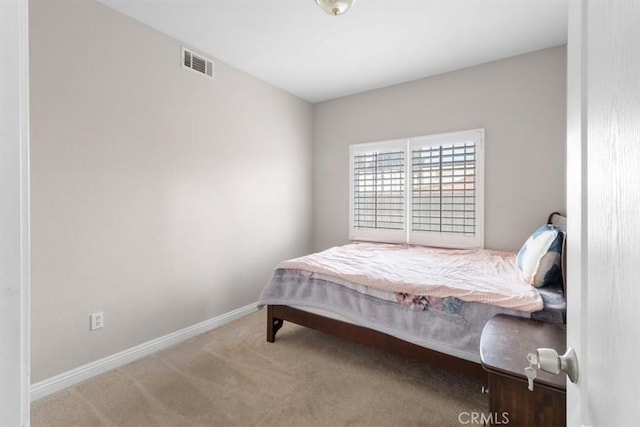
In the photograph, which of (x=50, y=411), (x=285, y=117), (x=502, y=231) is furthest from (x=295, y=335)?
(x=285, y=117)

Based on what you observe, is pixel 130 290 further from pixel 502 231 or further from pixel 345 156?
pixel 502 231

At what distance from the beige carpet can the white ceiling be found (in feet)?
8.73

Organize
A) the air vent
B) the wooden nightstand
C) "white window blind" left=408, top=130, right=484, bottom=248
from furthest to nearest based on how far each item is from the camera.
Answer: "white window blind" left=408, top=130, right=484, bottom=248, the air vent, the wooden nightstand

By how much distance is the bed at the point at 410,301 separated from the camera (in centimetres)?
172

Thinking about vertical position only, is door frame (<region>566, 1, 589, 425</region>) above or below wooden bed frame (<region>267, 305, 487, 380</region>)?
above

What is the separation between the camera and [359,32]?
8.15ft

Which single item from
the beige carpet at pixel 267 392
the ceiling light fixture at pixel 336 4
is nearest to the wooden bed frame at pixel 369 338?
the beige carpet at pixel 267 392

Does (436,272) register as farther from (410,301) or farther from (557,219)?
(557,219)

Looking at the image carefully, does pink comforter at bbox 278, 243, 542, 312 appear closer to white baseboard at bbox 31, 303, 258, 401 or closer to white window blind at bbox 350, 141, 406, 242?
white window blind at bbox 350, 141, 406, 242

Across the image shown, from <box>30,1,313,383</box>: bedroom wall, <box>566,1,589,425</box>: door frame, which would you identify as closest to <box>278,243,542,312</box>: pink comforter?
<box>30,1,313,383</box>: bedroom wall

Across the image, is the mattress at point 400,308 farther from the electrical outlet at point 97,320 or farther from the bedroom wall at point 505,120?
the bedroom wall at point 505,120

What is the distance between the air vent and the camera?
262cm

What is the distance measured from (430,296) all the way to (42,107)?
2749 mm

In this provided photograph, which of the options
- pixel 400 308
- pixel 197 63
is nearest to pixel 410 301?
pixel 400 308
